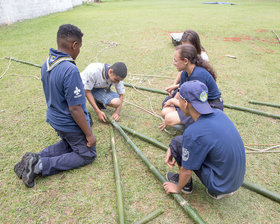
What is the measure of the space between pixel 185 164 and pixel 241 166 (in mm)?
517

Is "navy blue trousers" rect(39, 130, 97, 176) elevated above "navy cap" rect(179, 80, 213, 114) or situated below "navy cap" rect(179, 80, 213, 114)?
below

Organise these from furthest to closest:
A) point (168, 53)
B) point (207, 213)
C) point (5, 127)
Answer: point (168, 53) < point (5, 127) < point (207, 213)

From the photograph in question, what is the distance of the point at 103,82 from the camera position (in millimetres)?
3494

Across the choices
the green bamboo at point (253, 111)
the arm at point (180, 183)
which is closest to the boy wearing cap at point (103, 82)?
the arm at point (180, 183)

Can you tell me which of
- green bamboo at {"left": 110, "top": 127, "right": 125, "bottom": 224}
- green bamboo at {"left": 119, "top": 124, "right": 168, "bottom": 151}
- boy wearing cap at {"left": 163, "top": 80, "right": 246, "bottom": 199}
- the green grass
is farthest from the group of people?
green bamboo at {"left": 119, "top": 124, "right": 168, "bottom": 151}

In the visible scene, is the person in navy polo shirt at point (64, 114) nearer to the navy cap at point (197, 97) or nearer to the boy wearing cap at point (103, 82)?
the boy wearing cap at point (103, 82)

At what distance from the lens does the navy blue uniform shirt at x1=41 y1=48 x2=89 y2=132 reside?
7.07 ft

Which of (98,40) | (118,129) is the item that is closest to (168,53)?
(98,40)

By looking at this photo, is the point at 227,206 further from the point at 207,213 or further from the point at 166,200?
the point at 166,200

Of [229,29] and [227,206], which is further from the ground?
[229,29]

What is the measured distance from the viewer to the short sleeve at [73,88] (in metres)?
2.15

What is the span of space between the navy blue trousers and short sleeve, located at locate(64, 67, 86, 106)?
1.66ft

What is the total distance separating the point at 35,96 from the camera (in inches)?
170

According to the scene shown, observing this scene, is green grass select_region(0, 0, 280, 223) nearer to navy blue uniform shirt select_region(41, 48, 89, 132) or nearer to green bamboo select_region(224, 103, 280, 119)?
green bamboo select_region(224, 103, 280, 119)
